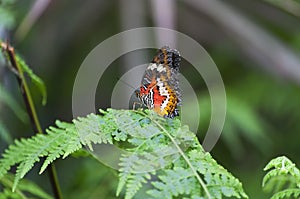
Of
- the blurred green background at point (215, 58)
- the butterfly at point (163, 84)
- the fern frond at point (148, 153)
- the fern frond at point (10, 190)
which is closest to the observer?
the fern frond at point (148, 153)

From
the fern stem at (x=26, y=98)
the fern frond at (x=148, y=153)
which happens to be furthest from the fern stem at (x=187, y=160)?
the fern stem at (x=26, y=98)

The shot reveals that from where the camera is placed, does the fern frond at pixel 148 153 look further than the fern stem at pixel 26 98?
No

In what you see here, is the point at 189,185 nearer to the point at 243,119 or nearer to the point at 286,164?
the point at 286,164

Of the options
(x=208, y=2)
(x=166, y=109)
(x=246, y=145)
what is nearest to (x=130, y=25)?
(x=208, y=2)

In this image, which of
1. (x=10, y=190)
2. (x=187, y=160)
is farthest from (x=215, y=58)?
(x=187, y=160)

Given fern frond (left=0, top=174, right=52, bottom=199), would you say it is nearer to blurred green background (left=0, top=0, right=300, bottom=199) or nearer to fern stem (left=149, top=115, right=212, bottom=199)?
fern stem (left=149, top=115, right=212, bottom=199)

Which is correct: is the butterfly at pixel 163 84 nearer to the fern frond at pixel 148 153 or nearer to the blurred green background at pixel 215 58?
the fern frond at pixel 148 153

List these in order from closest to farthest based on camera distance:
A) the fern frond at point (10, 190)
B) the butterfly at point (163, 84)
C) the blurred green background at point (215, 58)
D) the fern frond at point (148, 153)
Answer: the fern frond at point (148, 153)
the butterfly at point (163, 84)
the fern frond at point (10, 190)
the blurred green background at point (215, 58)
